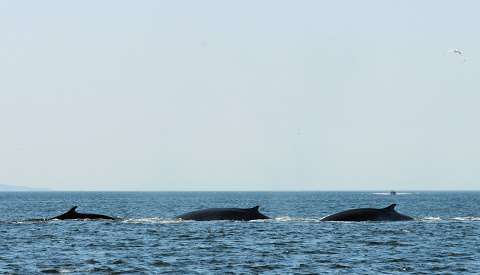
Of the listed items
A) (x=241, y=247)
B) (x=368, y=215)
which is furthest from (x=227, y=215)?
(x=241, y=247)

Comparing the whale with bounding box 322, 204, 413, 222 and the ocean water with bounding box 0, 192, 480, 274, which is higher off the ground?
the whale with bounding box 322, 204, 413, 222

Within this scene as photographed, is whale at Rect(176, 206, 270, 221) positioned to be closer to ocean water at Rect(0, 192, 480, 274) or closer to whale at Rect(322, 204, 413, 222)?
ocean water at Rect(0, 192, 480, 274)

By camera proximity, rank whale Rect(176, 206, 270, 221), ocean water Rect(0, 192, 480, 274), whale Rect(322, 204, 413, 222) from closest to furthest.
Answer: ocean water Rect(0, 192, 480, 274), whale Rect(322, 204, 413, 222), whale Rect(176, 206, 270, 221)

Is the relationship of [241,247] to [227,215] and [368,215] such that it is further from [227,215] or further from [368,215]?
[368,215]

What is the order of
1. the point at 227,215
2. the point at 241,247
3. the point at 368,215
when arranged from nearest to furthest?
the point at 241,247 < the point at 368,215 < the point at 227,215

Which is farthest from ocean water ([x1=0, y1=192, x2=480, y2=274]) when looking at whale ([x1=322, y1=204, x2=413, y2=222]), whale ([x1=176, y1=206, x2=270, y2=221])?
whale ([x1=176, y1=206, x2=270, y2=221])

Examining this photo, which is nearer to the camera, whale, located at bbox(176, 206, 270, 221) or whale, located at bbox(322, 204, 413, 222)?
whale, located at bbox(322, 204, 413, 222)

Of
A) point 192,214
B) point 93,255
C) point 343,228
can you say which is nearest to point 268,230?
point 343,228

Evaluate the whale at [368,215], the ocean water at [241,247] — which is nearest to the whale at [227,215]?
the ocean water at [241,247]

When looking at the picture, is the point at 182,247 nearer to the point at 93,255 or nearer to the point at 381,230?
the point at 93,255

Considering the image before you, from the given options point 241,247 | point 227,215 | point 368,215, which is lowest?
point 241,247

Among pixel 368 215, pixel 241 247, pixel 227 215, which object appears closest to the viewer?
Result: pixel 241 247

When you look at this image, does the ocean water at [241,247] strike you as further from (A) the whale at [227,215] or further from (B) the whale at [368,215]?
(A) the whale at [227,215]

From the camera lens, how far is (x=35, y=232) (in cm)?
6031
